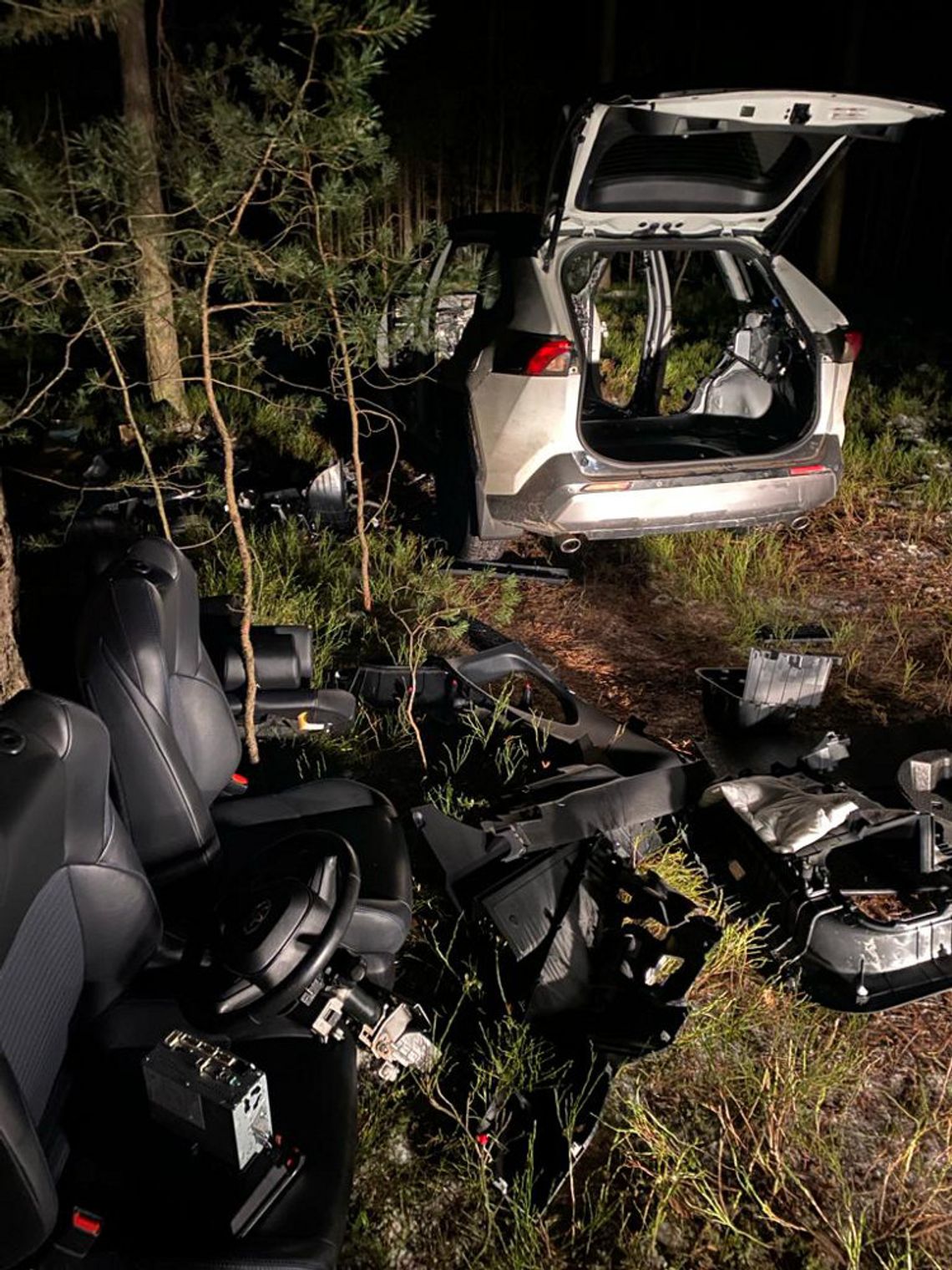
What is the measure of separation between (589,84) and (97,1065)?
11806mm

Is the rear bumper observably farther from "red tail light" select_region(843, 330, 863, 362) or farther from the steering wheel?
the steering wheel

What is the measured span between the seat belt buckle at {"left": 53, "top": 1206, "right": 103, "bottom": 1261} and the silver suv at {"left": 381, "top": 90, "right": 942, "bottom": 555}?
3316 mm

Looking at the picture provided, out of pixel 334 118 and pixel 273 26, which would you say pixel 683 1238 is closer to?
pixel 334 118

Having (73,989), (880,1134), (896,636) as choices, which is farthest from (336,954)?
(896,636)

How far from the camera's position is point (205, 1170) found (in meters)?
1.92

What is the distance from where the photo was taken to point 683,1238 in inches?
88.7

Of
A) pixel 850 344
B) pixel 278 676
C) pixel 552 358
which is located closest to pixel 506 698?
pixel 278 676

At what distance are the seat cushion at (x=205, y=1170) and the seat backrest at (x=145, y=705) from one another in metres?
0.44

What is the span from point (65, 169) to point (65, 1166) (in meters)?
3.00

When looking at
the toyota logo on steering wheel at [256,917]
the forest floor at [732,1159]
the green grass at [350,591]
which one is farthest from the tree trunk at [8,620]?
the forest floor at [732,1159]

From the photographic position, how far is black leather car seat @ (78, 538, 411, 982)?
242cm

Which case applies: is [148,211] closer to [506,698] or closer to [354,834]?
[506,698]

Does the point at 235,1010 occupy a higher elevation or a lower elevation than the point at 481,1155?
higher

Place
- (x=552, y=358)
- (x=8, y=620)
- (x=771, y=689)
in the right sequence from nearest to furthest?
1. (x=8, y=620)
2. (x=771, y=689)
3. (x=552, y=358)
